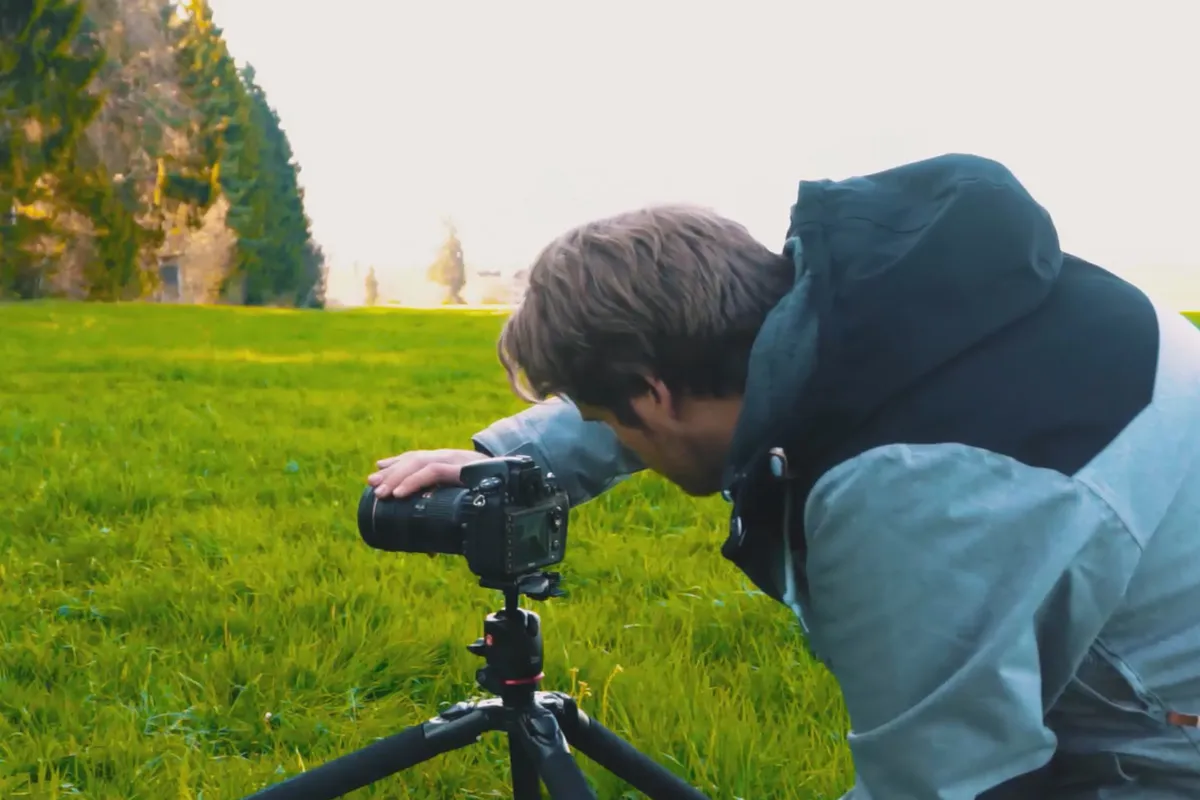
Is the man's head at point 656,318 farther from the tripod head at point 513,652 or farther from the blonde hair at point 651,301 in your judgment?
the tripod head at point 513,652

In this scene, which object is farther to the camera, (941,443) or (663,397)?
(663,397)

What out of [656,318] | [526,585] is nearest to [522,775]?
[526,585]

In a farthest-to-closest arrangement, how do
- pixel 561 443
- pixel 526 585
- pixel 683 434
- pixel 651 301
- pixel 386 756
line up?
1. pixel 561 443
2. pixel 386 756
3. pixel 526 585
4. pixel 683 434
5. pixel 651 301

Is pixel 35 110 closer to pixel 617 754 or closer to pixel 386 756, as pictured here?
pixel 386 756

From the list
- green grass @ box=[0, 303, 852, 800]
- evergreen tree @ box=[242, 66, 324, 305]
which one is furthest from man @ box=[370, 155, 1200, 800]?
evergreen tree @ box=[242, 66, 324, 305]

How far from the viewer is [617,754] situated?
2.33 meters

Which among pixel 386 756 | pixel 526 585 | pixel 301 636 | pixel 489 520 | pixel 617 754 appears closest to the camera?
pixel 489 520

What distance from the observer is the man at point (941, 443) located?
1483 mm

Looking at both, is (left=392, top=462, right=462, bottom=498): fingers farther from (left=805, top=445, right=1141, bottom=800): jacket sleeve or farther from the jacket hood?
(left=805, top=445, right=1141, bottom=800): jacket sleeve

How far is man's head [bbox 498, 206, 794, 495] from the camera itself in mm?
1717

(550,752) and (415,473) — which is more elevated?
(415,473)

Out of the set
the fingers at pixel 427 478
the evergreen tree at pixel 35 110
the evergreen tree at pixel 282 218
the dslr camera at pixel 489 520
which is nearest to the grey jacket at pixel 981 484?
the dslr camera at pixel 489 520

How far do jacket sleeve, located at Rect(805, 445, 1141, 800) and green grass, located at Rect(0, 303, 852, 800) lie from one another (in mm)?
1057

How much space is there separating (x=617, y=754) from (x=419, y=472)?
2.31 ft
